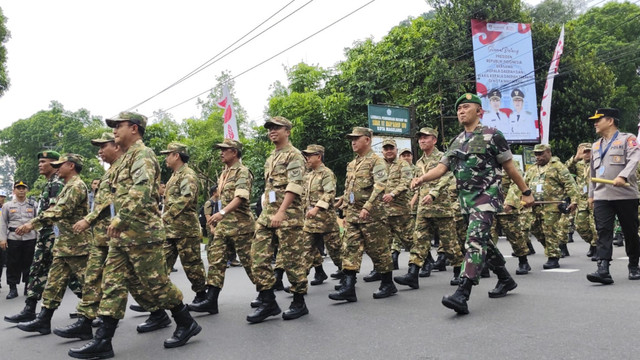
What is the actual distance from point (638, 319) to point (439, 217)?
10.9 feet

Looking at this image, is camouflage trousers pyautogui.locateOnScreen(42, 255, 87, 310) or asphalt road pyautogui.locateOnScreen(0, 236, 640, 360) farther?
camouflage trousers pyautogui.locateOnScreen(42, 255, 87, 310)

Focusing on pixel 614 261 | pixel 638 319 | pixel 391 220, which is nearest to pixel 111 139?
pixel 391 220

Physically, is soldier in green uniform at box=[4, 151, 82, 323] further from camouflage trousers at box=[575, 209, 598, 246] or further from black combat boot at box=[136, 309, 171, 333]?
camouflage trousers at box=[575, 209, 598, 246]

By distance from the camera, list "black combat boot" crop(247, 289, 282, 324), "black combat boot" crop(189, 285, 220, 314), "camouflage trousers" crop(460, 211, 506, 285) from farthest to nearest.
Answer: "black combat boot" crop(189, 285, 220, 314) < "black combat boot" crop(247, 289, 282, 324) < "camouflage trousers" crop(460, 211, 506, 285)

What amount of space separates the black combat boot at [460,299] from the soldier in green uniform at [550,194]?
142 inches

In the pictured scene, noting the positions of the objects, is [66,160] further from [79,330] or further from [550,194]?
[550,194]

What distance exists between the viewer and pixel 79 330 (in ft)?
16.8

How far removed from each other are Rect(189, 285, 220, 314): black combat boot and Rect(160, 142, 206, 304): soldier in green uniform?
0.76 ft

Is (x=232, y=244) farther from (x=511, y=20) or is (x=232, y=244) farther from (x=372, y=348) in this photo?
(x=511, y=20)

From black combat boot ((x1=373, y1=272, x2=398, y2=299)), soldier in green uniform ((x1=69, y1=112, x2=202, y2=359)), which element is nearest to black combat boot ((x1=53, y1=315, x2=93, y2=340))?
soldier in green uniform ((x1=69, y1=112, x2=202, y2=359))

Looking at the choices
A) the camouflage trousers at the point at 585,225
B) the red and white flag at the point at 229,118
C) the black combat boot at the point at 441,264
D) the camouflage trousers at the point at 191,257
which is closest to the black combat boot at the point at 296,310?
the camouflage trousers at the point at 191,257

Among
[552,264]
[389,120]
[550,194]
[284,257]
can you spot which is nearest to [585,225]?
[550,194]

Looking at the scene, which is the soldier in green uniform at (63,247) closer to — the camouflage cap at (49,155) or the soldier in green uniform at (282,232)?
the camouflage cap at (49,155)

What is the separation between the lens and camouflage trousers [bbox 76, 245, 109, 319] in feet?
16.5
